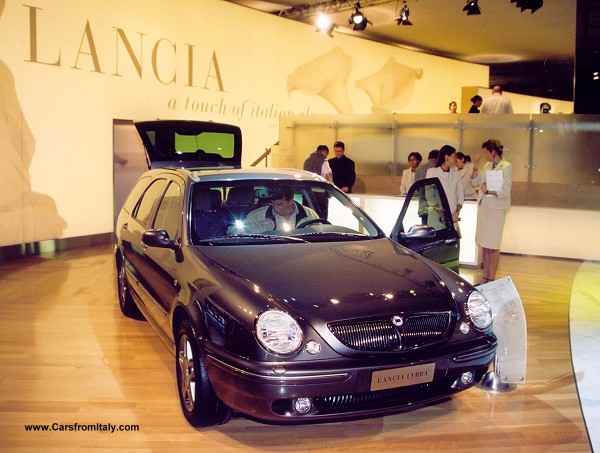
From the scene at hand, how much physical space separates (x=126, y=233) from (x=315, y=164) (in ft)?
16.5

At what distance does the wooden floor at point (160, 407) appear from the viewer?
134 inches

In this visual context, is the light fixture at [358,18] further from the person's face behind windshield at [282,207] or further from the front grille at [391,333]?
the front grille at [391,333]

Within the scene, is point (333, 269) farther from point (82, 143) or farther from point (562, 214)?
point (82, 143)

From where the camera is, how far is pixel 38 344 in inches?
203

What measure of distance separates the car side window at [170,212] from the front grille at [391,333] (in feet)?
4.95

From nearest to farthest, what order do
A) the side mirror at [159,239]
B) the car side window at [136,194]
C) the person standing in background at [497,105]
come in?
the side mirror at [159,239] < the car side window at [136,194] < the person standing in background at [497,105]

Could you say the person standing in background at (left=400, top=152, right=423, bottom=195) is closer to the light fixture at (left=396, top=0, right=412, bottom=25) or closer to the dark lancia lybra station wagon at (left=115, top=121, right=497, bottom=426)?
the light fixture at (left=396, top=0, right=412, bottom=25)

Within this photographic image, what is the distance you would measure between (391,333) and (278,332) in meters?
0.55

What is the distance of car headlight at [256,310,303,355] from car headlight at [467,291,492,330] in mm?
1010

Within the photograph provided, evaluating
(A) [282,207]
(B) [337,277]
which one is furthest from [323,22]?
(B) [337,277]

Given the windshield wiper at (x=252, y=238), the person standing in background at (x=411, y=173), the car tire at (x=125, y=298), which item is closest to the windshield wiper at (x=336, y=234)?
the windshield wiper at (x=252, y=238)

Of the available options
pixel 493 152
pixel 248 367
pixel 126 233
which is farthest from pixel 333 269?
pixel 493 152

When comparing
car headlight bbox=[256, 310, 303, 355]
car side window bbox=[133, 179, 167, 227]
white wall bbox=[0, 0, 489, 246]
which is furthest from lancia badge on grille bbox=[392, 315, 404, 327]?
white wall bbox=[0, 0, 489, 246]

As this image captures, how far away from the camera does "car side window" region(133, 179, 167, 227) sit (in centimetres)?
492
